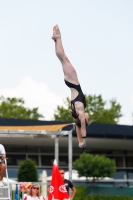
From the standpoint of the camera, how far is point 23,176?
3114 centimetres

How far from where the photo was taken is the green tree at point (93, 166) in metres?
36.7

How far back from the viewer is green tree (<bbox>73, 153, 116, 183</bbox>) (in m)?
36.7

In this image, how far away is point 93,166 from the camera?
1458 inches

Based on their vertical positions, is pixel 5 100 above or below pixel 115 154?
above

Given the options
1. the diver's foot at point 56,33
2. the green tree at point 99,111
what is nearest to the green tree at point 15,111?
the green tree at point 99,111

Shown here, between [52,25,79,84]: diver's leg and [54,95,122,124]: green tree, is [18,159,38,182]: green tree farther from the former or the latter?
[54,95,122,124]: green tree

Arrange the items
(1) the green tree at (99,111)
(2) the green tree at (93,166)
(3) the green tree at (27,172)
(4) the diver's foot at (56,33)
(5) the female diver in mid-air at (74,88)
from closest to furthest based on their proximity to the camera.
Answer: (5) the female diver in mid-air at (74,88), (4) the diver's foot at (56,33), (3) the green tree at (27,172), (2) the green tree at (93,166), (1) the green tree at (99,111)

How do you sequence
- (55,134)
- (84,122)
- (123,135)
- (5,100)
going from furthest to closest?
1. (5,100)
2. (123,135)
3. (55,134)
4. (84,122)

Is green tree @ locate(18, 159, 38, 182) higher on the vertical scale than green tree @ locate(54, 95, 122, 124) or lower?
lower

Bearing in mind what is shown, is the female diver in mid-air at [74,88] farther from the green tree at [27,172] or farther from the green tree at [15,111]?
the green tree at [15,111]

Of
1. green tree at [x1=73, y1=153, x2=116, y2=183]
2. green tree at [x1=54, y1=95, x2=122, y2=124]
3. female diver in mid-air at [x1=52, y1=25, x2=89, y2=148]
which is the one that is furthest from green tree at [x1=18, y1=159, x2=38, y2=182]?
green tree at [x1=54, y1=95, x2=122, y2=124]

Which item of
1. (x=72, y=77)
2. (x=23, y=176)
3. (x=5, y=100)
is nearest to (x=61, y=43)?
(x=72, y=77)

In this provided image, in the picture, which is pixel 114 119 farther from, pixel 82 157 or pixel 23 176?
pixel 23 176

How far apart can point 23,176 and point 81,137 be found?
2005cm
